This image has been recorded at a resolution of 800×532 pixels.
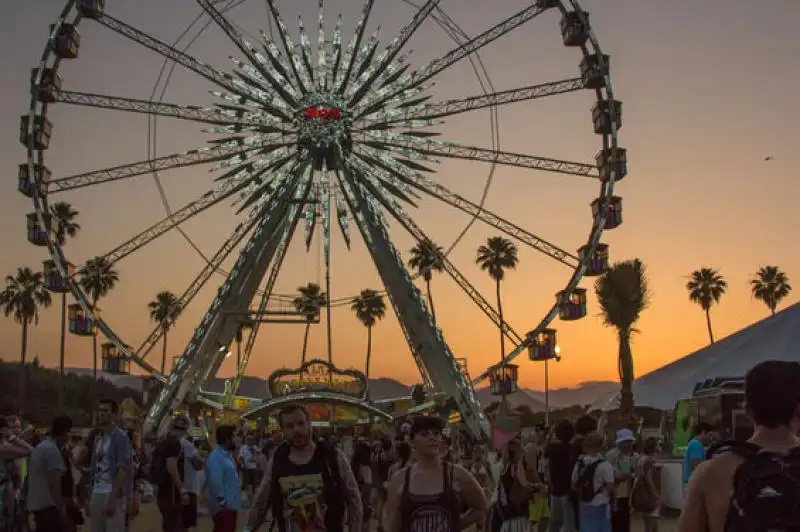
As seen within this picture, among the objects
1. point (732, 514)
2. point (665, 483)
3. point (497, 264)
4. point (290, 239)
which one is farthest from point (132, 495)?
point (497, 264)

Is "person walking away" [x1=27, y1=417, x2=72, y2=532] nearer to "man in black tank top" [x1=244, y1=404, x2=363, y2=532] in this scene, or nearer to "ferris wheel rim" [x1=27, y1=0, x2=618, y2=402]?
"man in black tank top" [x1=244, y1=404, x2=363, y2=532]

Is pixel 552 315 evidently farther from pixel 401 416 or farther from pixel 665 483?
pixel 665 483

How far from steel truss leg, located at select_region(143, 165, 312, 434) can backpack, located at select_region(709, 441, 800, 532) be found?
32.5 m

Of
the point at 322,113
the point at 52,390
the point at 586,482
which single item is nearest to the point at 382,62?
the point at 322,113

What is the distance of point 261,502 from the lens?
23.5ft

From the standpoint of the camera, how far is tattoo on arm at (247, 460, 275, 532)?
7109 mm

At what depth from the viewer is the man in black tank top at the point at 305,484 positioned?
6988 mm

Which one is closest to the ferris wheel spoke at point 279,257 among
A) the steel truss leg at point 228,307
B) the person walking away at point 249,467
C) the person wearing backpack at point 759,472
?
the steel truss leg at point 228,307

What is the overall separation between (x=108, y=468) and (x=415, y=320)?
2803cm

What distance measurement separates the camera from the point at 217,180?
34.0 meters

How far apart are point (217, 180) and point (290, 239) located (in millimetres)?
4161

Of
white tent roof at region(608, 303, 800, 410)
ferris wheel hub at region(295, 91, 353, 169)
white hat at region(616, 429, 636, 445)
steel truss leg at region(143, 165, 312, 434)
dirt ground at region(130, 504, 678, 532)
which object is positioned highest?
ferris wheel hub at region(295, 91, 353, 169)

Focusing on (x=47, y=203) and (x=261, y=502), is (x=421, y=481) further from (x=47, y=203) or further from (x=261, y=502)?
(x=47, y=203)

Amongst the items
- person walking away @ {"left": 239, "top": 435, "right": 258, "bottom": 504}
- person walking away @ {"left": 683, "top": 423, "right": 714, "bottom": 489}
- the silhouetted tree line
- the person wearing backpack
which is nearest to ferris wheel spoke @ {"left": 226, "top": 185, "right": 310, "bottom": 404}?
person walking away @ {"left": 239, "top": 435, "right": 258, "bottom": 504}
